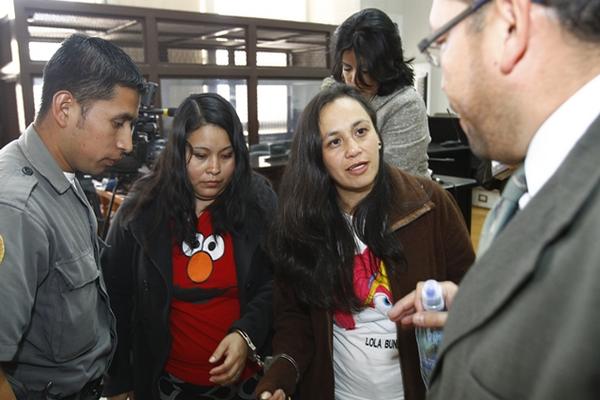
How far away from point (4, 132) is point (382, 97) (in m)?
3.00

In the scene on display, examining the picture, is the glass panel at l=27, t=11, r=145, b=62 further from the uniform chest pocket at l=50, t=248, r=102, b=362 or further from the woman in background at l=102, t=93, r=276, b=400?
the uniform chest pocket at l=50, t=248, r=102, b=362

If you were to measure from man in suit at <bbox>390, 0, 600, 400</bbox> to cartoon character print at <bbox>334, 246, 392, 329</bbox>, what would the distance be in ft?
2.30

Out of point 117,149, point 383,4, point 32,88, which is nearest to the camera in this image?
point 117,149

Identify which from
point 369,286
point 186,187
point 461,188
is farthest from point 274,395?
point 461,188

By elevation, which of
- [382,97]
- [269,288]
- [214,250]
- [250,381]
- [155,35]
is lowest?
[250,381]

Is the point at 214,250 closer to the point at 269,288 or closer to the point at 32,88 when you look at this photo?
the point at 269,288

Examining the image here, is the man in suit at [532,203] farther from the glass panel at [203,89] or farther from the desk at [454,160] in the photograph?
the desk at [454,160]

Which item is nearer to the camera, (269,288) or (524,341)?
(524,341)

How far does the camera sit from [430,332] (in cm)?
97

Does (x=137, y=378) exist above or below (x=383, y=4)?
below

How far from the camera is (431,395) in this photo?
1.82 ft


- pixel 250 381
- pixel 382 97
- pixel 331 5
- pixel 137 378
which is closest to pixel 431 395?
pixel 250 381

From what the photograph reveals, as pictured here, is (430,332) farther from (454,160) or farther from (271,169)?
(454,160)

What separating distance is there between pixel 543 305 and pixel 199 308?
4.08 feet
